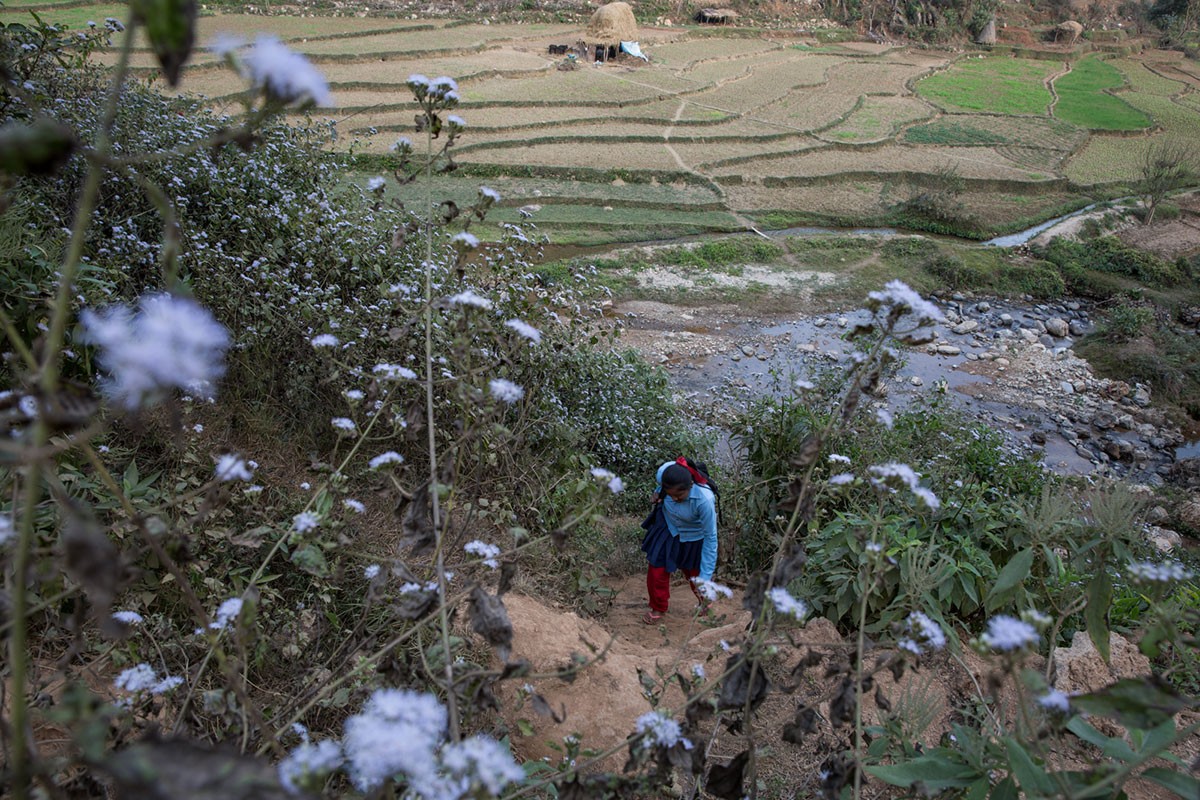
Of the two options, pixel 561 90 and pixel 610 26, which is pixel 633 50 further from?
pixel 561 90

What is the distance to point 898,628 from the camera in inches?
62.5

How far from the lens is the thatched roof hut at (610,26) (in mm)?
25484

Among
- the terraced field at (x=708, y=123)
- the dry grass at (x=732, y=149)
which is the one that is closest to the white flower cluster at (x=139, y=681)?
the terraced field at (x=708, y=123)

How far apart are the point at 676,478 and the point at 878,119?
69.2 feet

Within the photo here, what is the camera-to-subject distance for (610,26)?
83.8 ft

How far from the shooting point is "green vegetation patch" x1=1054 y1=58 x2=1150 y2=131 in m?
24.0

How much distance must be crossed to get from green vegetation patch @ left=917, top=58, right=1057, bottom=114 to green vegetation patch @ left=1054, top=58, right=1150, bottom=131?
2.25 ft

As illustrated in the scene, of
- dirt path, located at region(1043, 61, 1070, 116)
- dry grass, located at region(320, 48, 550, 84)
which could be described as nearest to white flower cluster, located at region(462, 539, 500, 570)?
dry grass, located at region(320, 48, 550, 84)

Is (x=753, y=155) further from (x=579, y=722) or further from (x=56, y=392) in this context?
(x=56, y=392)

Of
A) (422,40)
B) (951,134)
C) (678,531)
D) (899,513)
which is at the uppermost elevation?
(422,40)

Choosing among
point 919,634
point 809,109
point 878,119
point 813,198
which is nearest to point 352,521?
point 919,634

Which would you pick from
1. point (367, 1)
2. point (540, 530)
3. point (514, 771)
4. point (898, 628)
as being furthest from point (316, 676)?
point (367, 1)

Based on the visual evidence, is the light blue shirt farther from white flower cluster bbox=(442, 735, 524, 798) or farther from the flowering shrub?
white flower cluster bbox=(442, 735, 524, 798)

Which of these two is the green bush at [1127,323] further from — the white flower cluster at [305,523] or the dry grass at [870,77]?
the white flower cluster at [305,523]
